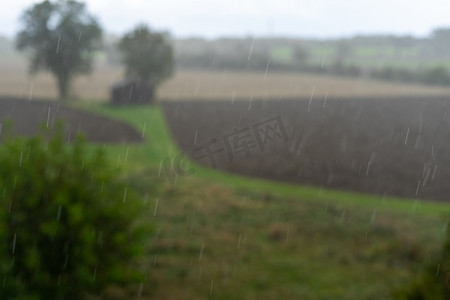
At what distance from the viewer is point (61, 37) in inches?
1242

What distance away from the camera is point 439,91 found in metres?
35.6

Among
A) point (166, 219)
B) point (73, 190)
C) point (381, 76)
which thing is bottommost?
point (166, 219)

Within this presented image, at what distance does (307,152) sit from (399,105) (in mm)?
15683

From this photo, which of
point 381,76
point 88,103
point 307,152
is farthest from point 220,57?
point 307,152

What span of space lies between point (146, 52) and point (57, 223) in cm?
2998

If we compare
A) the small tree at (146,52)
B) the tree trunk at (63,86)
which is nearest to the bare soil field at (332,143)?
the small tree at (146,52)

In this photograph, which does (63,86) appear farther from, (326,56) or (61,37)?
(326,56)

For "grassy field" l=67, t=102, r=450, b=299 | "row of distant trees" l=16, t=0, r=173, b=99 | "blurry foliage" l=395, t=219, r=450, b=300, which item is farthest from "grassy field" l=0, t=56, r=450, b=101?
"blurry foliage" l=395, t=219, r=450, b=300

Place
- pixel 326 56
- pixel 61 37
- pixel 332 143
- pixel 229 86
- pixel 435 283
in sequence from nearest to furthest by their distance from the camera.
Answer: pixel 435 283 < pixel 332 143 < pixel 61 37 < pixel 229 86 < pixel 326 56

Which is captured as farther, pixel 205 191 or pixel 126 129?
pixel 126 129

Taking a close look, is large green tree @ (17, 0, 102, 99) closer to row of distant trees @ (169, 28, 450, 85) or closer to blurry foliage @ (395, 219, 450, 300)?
row of distant trees @ (169, 28, 450, 85)

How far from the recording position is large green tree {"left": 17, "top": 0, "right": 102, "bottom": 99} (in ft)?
102

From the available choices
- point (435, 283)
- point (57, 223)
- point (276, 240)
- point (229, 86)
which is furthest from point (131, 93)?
point (435, 283)

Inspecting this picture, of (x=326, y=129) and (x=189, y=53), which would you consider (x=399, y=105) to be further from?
(x=189, y=53)
